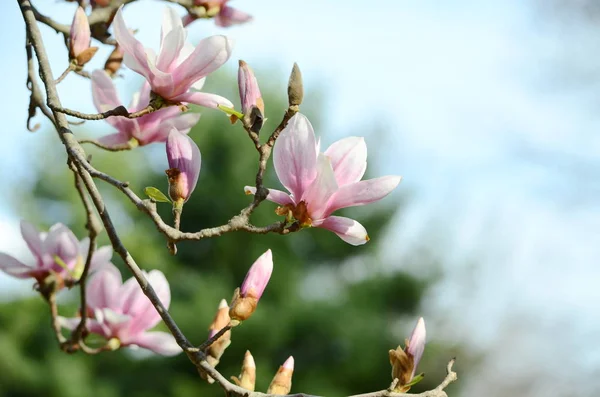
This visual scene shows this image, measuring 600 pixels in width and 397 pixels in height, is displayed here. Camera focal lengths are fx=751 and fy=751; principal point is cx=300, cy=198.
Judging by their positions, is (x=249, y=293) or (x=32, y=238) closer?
(x=249, y=293)

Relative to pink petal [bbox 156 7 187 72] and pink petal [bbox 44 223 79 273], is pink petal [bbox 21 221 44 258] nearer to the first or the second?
pink petal [bbox 44 223 79 273]

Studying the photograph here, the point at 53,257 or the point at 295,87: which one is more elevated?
the point at 295,87

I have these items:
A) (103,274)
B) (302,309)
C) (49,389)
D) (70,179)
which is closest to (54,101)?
(103,274)

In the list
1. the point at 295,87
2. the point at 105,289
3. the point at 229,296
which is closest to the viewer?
the point at 295,87

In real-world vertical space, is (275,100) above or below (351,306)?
above

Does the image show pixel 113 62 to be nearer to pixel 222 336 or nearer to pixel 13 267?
pixel 13 267

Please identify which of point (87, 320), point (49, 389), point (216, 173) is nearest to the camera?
point (87, 320)

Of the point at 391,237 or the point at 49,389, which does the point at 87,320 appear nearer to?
the point at 49,389

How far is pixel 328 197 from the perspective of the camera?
2.32 feet

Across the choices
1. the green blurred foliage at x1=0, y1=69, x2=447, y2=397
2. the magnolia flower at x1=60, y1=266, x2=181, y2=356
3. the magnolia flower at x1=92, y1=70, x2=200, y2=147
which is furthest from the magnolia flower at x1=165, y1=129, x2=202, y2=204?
the green blurred foliage at x1=0, y1=69, x2=447, y2=397

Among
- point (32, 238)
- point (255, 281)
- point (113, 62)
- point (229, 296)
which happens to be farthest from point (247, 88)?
point (229, 296)

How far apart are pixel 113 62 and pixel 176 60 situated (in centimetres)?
32

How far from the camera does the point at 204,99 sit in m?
0.78

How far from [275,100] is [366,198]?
876 centimetres
